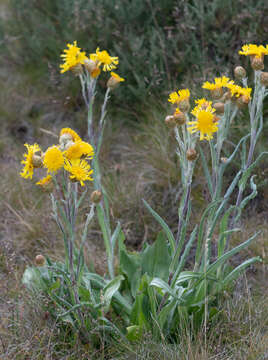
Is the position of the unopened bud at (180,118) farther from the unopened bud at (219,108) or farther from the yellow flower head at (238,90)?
the yellow flower head at (238,90)

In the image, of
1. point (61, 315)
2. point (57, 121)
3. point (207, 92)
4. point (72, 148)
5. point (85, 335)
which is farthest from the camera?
point (57, 121)

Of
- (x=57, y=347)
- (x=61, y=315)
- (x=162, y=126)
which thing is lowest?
(x=57, y=347)

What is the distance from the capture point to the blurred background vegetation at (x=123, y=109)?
2.21 meters

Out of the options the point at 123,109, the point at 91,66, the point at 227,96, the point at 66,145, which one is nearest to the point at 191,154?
the point at 227,96

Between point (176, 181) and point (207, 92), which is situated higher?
point (207, 92)

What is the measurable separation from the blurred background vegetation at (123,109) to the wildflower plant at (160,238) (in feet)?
0.53

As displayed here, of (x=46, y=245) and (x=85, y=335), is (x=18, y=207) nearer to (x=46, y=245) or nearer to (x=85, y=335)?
(x=46, y=245)

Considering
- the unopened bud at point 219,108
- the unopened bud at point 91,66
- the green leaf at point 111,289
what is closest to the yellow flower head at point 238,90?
the unopened bud at point 219,108

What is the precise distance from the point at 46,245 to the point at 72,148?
1371 mm

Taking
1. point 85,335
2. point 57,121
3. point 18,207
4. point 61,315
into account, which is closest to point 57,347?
point 85,335

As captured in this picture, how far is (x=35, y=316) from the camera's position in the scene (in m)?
1.86

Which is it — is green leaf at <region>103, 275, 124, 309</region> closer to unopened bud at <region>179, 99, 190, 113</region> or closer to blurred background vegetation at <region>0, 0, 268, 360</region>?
blurred background vegetation at <region>0, 0, 268, 360</region>

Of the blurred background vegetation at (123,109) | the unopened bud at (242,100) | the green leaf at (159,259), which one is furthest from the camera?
the blurred background vegetation at (123,109)

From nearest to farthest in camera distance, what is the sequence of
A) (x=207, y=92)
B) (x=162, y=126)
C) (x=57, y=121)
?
(x=207, y=92)
(x=162, y=126)
(x=57, y=121)
